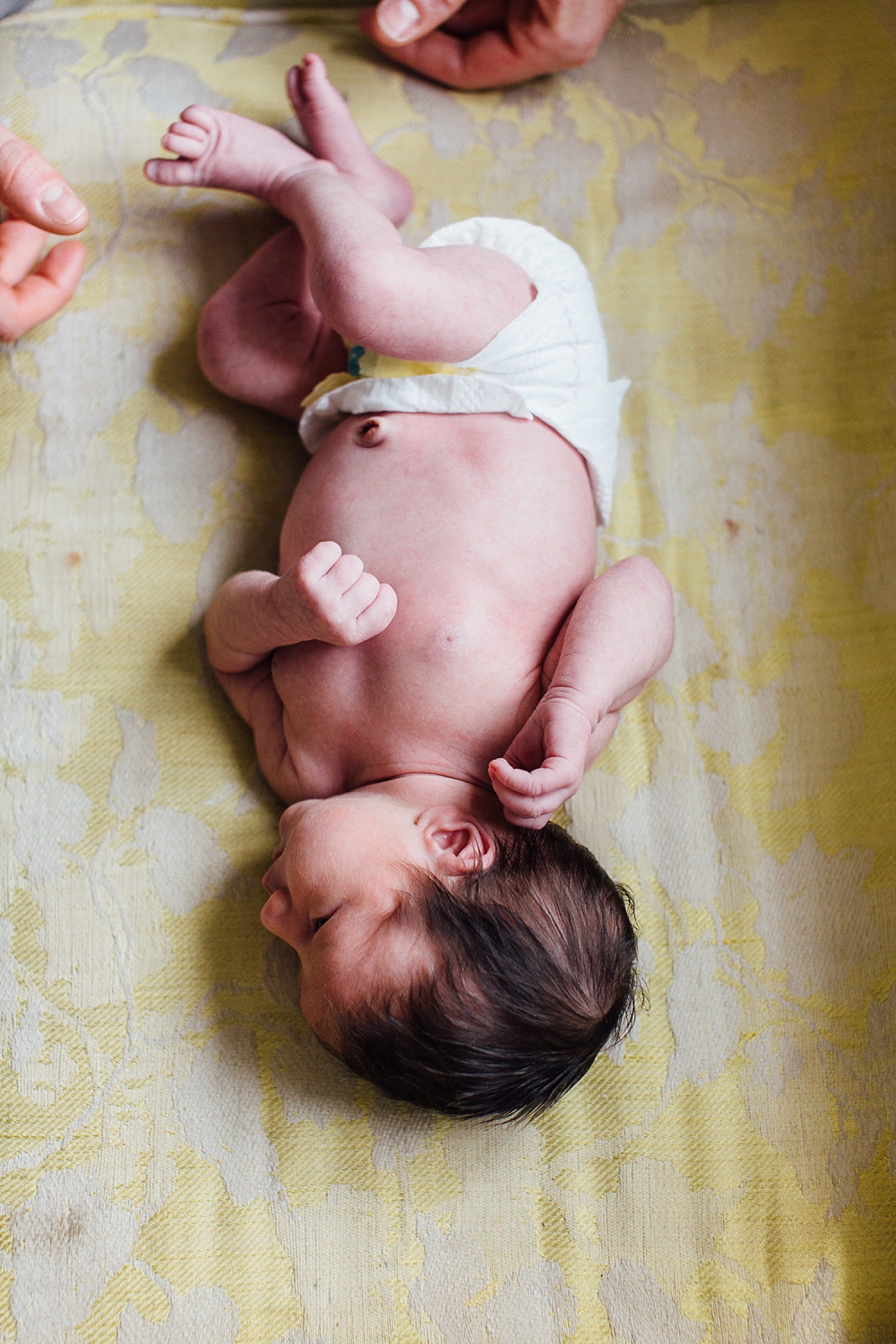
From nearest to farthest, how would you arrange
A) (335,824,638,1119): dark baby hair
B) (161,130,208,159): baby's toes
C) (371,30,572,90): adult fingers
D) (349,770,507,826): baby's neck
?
(335,824,638,1119): dark baby hair
(349,770,507,826): baby's neck
(161,130,208,159): baby's toes
(371,30,572,90): adult fingers

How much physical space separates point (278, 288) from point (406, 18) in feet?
1.15

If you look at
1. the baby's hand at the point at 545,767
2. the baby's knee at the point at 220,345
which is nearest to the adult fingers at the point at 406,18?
the baby's knee at the point at 220,345

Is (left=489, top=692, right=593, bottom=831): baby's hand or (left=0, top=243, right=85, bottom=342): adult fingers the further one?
(left=0, top=243, right=85, bottom=342): adult fingers

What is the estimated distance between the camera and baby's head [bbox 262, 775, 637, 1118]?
809mm

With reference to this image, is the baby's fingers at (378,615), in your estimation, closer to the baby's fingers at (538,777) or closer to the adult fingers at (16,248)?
the baby's fingers at (538,777)

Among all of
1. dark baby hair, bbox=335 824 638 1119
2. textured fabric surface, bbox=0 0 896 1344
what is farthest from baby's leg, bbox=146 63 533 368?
dark baby hair, bbox=335 824 638 1119

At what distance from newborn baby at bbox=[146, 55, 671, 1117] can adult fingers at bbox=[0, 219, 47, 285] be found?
0.63 ft

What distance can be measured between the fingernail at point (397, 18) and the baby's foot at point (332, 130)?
88mm

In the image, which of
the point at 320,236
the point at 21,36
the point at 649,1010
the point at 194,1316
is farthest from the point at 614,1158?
the point at 21,36

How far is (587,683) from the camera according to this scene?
0.89 meters

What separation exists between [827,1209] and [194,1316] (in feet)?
1.96

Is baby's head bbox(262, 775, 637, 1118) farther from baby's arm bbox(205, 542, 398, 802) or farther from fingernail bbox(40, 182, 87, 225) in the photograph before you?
fingernail bbox(40, 182, 87, 225)

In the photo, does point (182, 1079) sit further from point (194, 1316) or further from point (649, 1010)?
point (649, 1010)

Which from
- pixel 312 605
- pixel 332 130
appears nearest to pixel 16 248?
pixel 332 130
